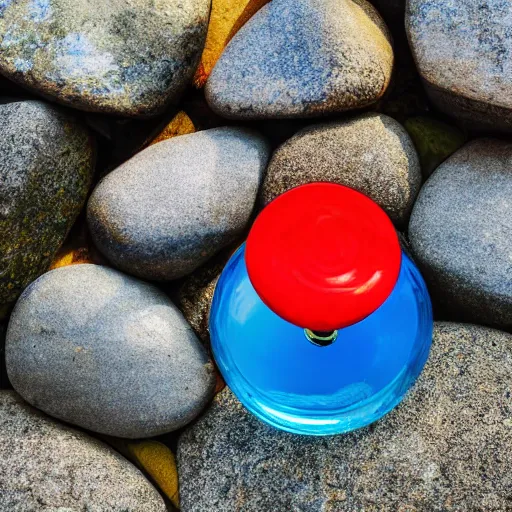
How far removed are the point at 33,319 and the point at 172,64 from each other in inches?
36.2

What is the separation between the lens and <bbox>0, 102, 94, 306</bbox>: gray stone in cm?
203

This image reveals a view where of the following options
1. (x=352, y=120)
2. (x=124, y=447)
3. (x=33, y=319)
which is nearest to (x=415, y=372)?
(x=352, y=120)

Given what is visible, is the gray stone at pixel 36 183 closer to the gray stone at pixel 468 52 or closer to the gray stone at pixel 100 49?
the gray stone at pixel 100 49

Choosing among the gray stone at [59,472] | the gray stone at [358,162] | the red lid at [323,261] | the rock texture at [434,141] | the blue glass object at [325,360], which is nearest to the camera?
the red lid at [323,261]

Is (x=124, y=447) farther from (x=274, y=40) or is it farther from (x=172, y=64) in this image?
(x=274, y=40)

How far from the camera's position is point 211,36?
90.4 inches

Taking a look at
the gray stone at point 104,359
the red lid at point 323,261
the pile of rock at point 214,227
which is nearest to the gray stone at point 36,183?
the pile of rock at point 214,227

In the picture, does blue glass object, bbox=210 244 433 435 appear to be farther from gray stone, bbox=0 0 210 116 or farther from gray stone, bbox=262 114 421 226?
gray stone, bbox=0 0 210 116

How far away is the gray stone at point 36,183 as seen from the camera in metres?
2.03

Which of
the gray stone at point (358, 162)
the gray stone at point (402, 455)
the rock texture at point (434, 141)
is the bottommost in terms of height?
the gray stone at point (402, 455)

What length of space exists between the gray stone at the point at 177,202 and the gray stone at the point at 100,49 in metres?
0.19

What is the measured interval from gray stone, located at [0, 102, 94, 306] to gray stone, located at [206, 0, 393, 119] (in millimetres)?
485

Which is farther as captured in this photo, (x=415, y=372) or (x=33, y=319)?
(x=33, y=319)

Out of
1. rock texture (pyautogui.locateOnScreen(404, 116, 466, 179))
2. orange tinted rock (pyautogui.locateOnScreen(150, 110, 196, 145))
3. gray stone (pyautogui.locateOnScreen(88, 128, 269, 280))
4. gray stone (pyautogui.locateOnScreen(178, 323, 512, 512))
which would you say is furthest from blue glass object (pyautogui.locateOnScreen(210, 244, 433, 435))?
orange tinted rock (pyautogui.locateOnScreen(150, 110, 196, 145))
